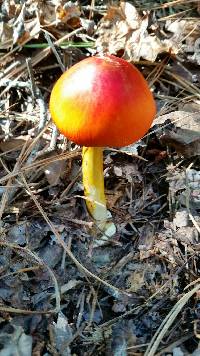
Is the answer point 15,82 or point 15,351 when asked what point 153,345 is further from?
point 15,82

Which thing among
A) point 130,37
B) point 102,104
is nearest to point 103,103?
point 102,104

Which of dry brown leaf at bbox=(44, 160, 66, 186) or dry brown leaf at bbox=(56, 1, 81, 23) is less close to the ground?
dry brown leaf at bbox=(56, 1, 81, 23)

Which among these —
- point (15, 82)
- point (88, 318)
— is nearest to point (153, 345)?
point (88, 318)

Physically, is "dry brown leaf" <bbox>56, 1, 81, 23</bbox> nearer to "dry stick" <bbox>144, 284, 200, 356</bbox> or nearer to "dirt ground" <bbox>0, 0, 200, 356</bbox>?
"dirt ground" <bbox>0, 0, 200, 356</bbox>

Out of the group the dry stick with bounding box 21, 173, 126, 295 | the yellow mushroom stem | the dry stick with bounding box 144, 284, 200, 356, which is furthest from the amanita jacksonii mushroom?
the dry stick with bounding box 144, 284, 200, 356

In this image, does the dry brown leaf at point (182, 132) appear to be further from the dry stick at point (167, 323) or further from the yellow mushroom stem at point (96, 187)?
the dry stick at point (167, 323)

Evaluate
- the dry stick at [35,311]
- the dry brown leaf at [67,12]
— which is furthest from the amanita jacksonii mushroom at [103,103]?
the dry brown leaf at [67,12]
